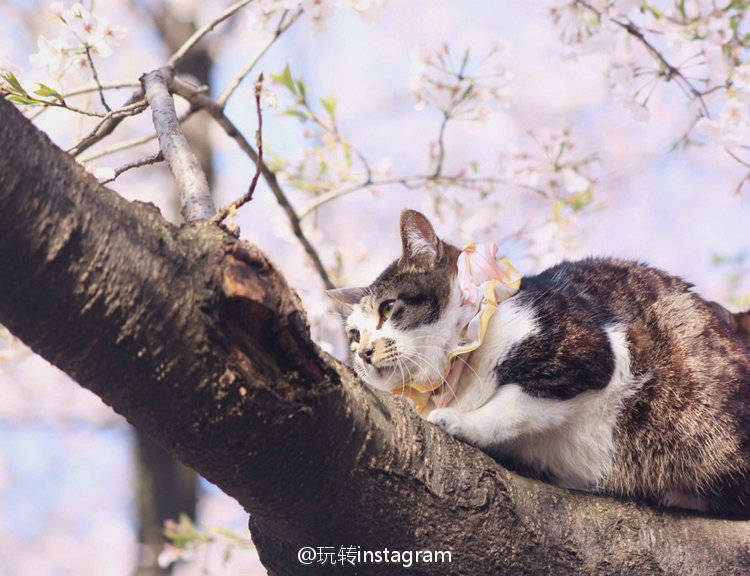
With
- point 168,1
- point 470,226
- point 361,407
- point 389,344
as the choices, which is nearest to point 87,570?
point 168,1

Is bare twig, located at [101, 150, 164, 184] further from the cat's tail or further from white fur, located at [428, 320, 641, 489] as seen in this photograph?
the cat's tail

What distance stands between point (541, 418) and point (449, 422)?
0.24 m

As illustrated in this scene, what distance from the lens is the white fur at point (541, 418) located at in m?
1.74

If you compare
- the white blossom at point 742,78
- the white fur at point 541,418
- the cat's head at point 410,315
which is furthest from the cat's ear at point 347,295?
the white blossom at point 742,78

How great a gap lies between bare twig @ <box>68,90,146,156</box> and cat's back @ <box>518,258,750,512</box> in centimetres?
116

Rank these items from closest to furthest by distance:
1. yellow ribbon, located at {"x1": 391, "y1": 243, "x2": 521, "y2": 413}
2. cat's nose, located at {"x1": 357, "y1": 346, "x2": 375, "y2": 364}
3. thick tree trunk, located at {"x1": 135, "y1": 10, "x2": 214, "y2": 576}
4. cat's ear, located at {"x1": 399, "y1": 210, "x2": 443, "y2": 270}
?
yellow ribbon, located at {"x1": 391, "y1": 243, "x2": 521, "y2": 413}, cat's nose, located at {"x1": 357, "y1": 346, "x2": 375, "y2": 364}, cat's ear, located at {"x1": 399, "y1": 210, "x2": 443, "y2": 270}, thick tree trunk, located at {"x1": 135, "y1": 10, "x2": 214, "y2": 576}

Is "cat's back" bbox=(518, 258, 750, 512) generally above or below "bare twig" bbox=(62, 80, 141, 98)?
below

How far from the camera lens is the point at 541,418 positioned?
5.79 feet

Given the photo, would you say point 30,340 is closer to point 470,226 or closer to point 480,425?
point 480,425

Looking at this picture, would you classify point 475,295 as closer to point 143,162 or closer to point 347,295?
point 347,295

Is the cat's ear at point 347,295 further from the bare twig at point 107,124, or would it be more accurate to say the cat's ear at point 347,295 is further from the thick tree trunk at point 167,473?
the thick tree trunk at point 167,473

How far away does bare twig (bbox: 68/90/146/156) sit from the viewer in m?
1.64

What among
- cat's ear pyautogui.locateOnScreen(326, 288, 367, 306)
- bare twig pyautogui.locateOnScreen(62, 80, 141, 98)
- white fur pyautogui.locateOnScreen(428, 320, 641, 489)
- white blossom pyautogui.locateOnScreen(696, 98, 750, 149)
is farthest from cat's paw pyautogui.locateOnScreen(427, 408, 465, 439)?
white blossom pyautogui.locateOnScreen(696, 98, 750, 149)

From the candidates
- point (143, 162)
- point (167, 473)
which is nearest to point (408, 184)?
point (143, 162)
